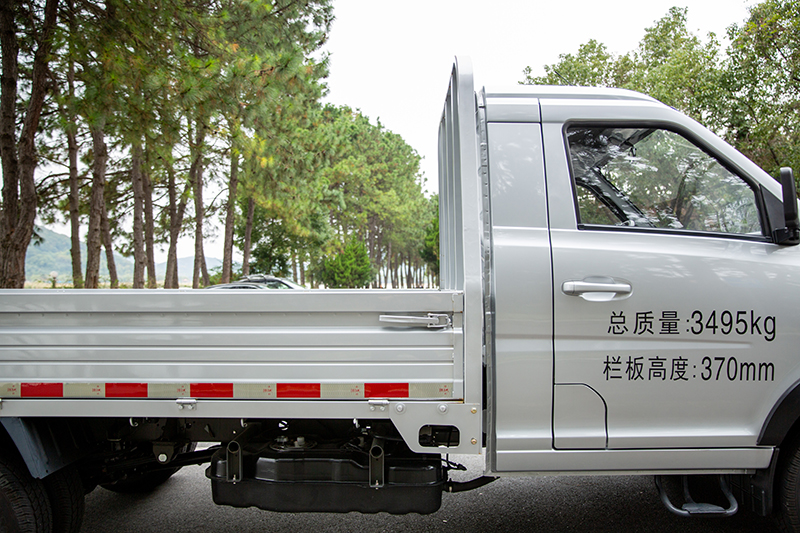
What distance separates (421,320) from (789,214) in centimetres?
178

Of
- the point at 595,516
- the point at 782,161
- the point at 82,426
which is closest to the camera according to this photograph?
the point at 82,426

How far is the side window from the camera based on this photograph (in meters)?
2.77

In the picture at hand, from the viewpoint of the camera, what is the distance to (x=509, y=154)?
2781 millimetres

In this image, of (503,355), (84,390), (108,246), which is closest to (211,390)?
(84,390)

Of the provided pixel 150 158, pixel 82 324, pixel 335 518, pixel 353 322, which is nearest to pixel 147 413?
pixel 82 324

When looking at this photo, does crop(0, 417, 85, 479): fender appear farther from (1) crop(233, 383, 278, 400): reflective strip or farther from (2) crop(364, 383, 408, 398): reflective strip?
(2) crop(364, 383, 408, 398): reflective strip

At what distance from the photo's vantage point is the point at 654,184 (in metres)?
2.87

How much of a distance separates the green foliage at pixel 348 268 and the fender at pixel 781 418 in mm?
32641

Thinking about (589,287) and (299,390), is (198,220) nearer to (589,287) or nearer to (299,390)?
(299,390)

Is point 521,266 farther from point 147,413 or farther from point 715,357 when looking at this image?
point 147,413

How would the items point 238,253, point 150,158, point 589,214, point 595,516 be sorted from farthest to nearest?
point 238,253, point 150,158, point 595,516, point 589,214

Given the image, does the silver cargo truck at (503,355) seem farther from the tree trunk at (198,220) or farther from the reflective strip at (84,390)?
the tree trunk at (198,220)

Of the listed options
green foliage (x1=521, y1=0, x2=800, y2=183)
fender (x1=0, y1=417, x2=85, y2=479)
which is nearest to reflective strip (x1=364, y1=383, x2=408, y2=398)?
fender (x1=0, y1=417, x2=85, y2=479)

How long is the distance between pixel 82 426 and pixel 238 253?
29971 millimetres
